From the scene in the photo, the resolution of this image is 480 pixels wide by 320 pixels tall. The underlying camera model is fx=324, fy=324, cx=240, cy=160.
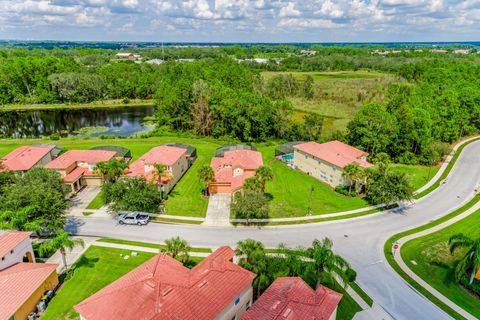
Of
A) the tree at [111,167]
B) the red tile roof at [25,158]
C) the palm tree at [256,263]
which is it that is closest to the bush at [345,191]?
the palm tree at [256,263]

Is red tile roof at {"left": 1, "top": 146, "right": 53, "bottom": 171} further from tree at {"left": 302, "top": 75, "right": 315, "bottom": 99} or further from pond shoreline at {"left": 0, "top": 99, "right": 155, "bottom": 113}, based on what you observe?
tree at {"left": 302, "top": 75, "right": 315, "bottom": 99}

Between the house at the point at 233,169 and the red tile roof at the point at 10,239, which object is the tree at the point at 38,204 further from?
the house at the point at 233,169

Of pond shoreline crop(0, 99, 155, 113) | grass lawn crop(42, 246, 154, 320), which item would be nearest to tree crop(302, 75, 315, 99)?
pond shoreline crop(0, 99, 155, 113)

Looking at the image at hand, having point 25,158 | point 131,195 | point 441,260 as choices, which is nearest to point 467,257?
point 441,260

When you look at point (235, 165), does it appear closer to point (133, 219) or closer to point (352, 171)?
point (352, 171)

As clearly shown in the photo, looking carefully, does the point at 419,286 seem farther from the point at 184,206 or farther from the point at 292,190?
the point at 184,206

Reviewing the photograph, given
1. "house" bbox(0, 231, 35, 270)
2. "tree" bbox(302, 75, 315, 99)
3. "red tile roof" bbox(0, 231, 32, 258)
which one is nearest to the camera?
"house" bbox(0, 231, 35, 270)
